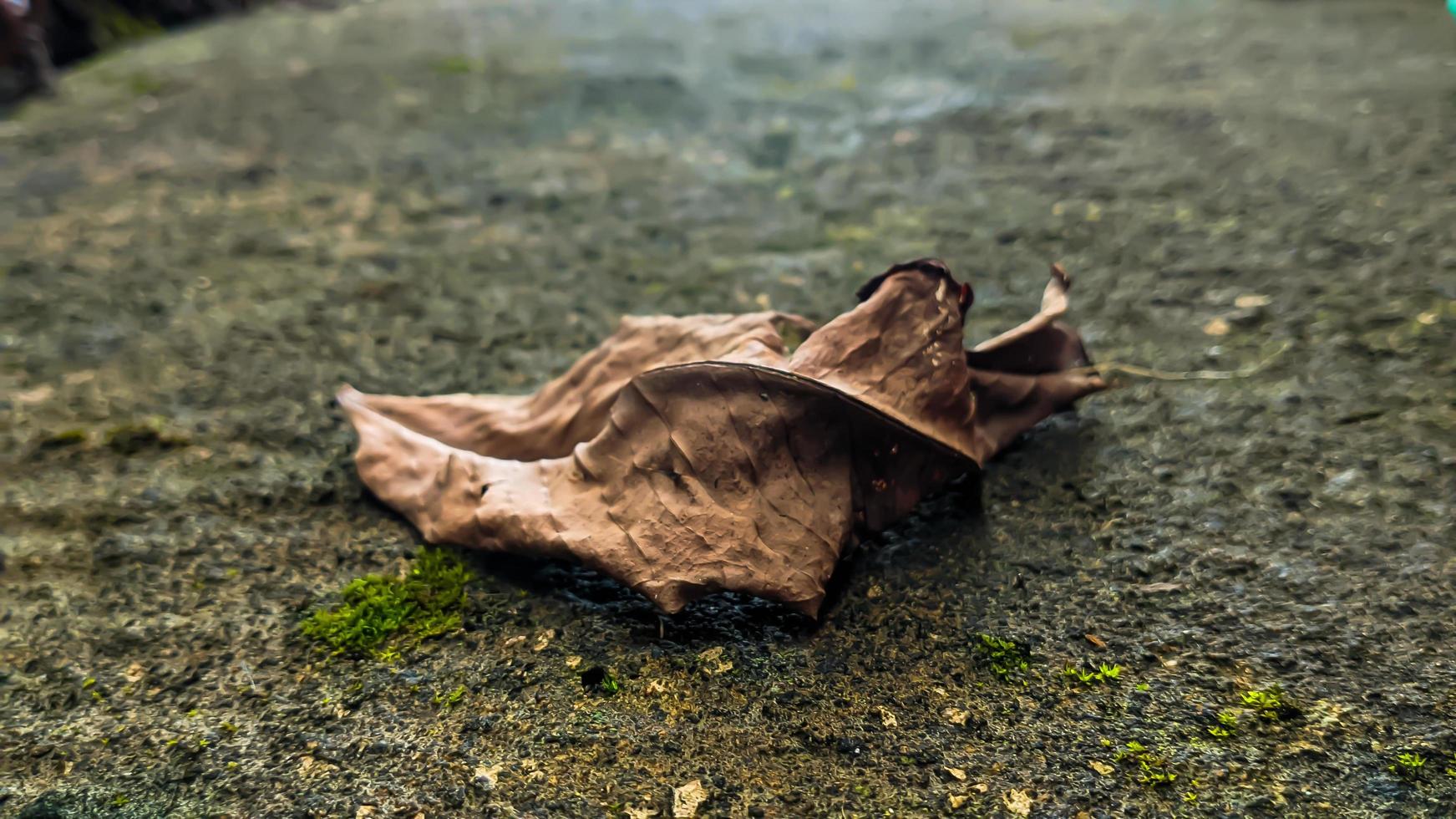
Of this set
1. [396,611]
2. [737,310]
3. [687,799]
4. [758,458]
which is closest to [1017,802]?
[687,799]

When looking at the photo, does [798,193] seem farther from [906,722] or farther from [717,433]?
[906,722]

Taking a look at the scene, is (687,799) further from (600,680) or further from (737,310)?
(737,310)

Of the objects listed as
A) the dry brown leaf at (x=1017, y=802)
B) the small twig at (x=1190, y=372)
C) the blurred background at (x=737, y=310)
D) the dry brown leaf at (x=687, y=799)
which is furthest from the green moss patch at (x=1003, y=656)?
the small twig at (x=1190, y=372)

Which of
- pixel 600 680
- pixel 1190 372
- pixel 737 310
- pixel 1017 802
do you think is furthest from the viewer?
pixel 737 310

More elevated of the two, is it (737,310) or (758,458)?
(758,458)

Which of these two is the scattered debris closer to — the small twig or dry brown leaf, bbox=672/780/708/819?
dry brown leaf, bbox=672/780/708/819

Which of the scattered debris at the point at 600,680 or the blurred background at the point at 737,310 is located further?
the scattered debris at the point at 600,680

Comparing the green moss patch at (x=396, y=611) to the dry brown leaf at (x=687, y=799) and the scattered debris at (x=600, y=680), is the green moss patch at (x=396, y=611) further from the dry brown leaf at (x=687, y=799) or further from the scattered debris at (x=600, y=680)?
the dry brown leaf at (x=687, y=799)

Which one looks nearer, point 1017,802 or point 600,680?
point 1017,802
